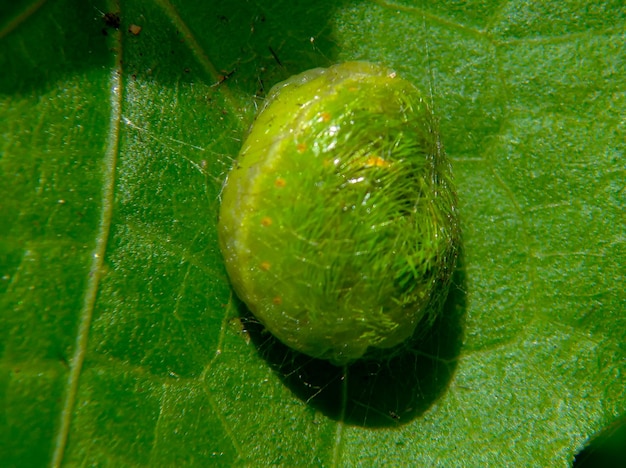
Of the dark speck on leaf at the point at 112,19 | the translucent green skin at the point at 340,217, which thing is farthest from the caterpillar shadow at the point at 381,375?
the dark speck on leaf at the point at 112,19

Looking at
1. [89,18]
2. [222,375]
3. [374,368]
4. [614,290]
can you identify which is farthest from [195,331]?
[614,290]

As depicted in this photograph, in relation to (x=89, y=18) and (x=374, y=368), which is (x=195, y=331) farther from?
(x=89, y=18)

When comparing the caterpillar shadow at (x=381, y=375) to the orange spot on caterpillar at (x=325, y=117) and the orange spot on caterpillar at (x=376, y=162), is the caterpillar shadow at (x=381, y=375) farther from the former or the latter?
the orange spot on caterpillar at (x=325, y=117)

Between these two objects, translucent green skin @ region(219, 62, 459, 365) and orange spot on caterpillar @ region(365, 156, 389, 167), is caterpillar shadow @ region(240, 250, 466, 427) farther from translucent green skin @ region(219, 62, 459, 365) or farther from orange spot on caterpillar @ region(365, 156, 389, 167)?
orange spot on caterpillar @ region(365, 156, 389, 167)

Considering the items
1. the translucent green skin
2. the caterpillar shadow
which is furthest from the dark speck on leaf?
the caterpillar shadow

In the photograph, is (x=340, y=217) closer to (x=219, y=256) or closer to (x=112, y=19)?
(x=219, y=256)

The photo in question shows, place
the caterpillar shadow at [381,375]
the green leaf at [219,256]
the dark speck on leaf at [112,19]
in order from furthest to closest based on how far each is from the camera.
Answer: the caterpillar shadow at [381,375]
the dark speck on leaf at [112,19]
the green leaf at [219,256]

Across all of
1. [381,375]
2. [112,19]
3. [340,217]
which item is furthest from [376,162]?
[112,19]
